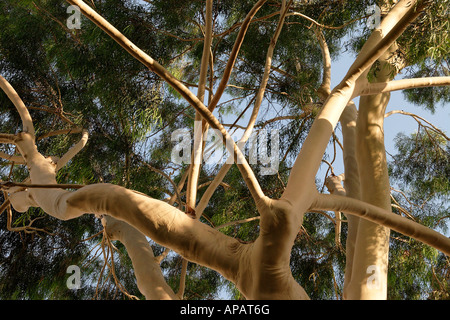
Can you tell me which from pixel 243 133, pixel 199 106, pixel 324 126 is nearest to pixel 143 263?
pixel 199 106

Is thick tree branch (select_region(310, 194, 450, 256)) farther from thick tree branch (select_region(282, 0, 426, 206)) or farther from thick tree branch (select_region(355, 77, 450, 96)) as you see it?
thick tree branch (select_region(355, 77, 450, 96))

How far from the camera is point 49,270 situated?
3.96m

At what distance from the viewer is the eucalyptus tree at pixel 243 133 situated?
1.71 metres

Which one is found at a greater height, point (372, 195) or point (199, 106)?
point (372, 195)

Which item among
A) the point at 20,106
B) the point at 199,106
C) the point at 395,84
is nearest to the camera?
the point at 199,106

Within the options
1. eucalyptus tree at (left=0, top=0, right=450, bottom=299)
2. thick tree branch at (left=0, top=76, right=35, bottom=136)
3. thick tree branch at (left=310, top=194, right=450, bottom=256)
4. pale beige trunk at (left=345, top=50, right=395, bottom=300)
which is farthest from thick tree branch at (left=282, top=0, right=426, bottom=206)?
thick tree branch at (left=0, top=76, right=35, bottom=136)

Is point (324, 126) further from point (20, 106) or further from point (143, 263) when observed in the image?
point (20, 106)

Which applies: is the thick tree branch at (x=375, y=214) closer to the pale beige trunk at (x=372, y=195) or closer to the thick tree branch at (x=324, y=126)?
the thick tree branch at (x=324, y=126)

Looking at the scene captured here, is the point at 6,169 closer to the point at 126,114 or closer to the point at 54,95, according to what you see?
the point at 54,95

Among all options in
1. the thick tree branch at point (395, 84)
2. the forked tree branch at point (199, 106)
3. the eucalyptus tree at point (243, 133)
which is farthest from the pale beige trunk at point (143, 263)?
the thick tree branch at point (395, 84)

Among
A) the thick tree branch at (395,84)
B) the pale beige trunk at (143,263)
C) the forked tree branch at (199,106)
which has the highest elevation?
the thick tree branch at (395,84)

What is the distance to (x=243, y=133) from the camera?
3.51m
